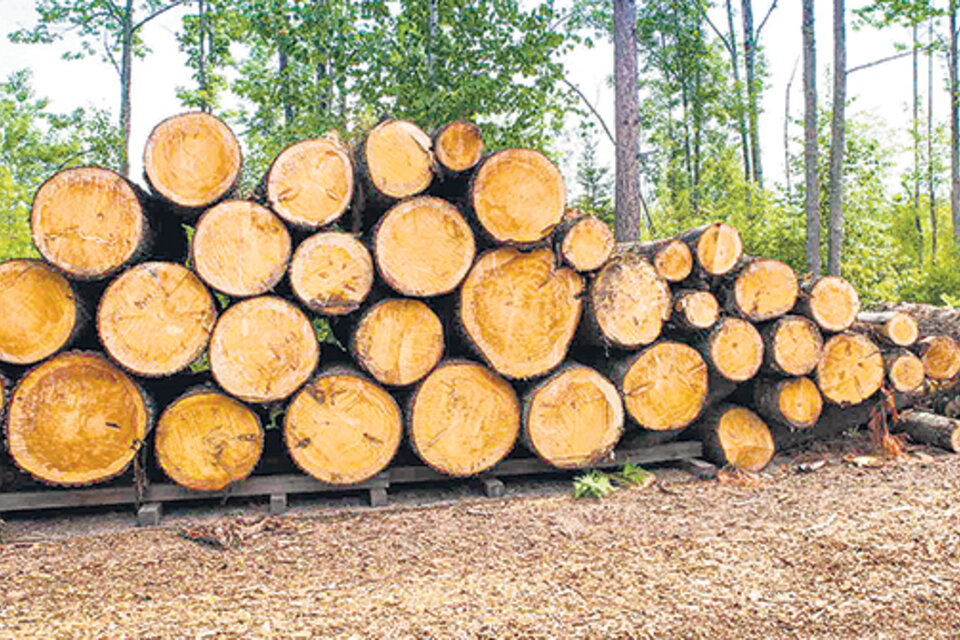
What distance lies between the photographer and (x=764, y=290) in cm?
434

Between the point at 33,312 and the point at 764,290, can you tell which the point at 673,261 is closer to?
the point at 764,290

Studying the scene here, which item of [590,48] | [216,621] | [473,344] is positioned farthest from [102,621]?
[590,48]

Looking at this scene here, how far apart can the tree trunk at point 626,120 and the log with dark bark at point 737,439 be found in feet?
12.6

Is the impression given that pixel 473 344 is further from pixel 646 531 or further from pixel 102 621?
pixel 102 621

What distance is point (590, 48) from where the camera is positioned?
8125 mm

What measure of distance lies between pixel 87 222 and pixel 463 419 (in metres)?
2.23

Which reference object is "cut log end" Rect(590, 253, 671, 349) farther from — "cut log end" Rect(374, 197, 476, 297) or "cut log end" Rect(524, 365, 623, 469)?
"cut log end" Rect(374, 197, 476, 297)

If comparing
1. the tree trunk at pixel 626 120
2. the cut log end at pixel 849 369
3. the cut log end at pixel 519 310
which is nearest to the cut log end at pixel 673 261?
the cut log end at pixel 519 310

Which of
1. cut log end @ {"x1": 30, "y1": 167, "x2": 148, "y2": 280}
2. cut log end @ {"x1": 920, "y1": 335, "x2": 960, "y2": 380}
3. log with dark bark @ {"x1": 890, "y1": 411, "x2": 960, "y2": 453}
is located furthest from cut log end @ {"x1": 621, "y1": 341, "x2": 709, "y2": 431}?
cut log end @ {"x1": 30, "y1": 167, "x2": 148, "y2": 280}

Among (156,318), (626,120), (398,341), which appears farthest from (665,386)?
(626,120)

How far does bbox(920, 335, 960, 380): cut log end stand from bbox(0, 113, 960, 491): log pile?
4.33 feet

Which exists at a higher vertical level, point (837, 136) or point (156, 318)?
point (837, 136)

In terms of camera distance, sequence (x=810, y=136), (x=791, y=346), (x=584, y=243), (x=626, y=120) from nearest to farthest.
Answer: (x=584, y=243)
(x=791, y=346)
(x=626, y=120)
(x=810, y=136)

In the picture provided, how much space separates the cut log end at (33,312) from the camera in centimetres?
335
